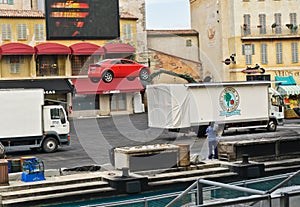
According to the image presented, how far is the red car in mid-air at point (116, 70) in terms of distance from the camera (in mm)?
44781

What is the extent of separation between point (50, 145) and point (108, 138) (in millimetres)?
5976

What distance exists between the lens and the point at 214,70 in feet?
173

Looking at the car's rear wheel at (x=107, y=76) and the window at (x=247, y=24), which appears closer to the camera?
the car's rear wheel at (x=107, y=76)

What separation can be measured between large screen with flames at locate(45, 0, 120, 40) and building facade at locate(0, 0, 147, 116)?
1657 cm

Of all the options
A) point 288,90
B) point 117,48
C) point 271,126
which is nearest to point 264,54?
point 288,90

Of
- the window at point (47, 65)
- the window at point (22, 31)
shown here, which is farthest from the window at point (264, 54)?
the window at point (22, 31)

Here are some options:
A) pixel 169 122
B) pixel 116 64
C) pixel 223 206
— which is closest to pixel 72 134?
pixel 169 122

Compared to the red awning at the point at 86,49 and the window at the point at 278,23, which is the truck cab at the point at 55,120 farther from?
the window at the point at 278,23

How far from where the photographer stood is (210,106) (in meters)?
29.7

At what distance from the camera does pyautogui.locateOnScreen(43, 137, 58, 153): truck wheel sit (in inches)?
1010

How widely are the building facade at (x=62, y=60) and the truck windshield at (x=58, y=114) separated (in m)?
18.3

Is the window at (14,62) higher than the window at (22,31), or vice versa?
the window at (22,31)

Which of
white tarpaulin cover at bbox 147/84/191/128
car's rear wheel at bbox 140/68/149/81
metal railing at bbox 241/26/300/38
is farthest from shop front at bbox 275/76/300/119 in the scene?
white tarpaulin cover at bbox 147/84/191/128

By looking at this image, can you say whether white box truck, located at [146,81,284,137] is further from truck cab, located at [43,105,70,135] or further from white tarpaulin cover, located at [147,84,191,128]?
truck cab, located at [43,105,70,135]
